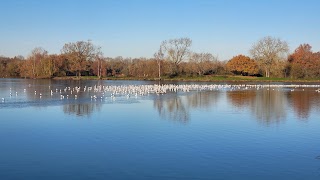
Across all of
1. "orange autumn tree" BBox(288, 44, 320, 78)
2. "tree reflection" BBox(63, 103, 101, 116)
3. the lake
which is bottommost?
the lake

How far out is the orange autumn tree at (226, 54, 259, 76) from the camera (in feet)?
273

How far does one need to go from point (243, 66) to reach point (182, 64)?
13668mm

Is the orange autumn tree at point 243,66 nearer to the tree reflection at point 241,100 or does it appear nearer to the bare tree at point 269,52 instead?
the bare tree at point 269,52

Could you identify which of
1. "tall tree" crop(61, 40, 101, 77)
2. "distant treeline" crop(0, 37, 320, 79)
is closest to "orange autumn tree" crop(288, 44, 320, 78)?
"distant treeline" crop(0, 37, 320, 79)

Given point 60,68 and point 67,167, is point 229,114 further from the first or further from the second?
point 60,68

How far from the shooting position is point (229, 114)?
20516 millimetres

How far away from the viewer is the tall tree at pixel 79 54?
80938mm

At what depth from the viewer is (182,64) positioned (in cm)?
8238

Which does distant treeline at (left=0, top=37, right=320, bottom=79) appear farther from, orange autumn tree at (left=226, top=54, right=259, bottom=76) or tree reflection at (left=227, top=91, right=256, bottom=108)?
tree reflection at (left=227, top=91, right=256, bottom=108)

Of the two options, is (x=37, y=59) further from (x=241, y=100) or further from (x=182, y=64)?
(x=241, y=100)

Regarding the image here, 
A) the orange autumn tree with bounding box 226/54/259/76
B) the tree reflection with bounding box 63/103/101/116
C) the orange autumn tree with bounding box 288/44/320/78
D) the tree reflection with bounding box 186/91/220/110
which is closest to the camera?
the tree reflection with bounding box 63/103/101/116

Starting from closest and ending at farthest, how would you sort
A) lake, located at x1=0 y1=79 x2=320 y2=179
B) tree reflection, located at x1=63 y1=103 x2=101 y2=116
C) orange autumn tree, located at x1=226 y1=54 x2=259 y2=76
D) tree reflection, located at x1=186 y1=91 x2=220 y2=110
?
lake, located at x1=0 y1=79 x2=320 y2=179 < tree reflection, located at x1=63 y1=103 x2=101 y2=116 < tree reflection, located at x1=186 y1=91 x2=220 y2=110 < orange autumn tree, located at x1=226 y1=54 x2=259 y2=76

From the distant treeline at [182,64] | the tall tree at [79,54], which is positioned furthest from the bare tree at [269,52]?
the tall tree at [79,54]

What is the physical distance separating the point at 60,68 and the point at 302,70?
52217 mm
